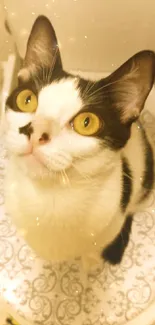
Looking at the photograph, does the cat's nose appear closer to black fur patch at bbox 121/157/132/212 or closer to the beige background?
black fur patch at bbox 121/157/132/212

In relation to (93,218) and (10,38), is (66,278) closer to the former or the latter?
(93,218)

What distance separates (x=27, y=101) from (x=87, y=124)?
9 centimetres

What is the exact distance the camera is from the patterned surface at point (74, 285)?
71cm

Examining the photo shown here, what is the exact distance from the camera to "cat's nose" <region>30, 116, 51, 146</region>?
0.50 m

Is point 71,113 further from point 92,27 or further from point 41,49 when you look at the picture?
point 92,27

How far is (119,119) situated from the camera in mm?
558

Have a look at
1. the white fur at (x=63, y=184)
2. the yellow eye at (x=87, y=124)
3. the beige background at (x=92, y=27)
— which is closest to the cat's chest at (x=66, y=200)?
the white fur at (x=63, y=184)

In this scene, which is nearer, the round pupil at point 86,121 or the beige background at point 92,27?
the round pupil at point 86,121

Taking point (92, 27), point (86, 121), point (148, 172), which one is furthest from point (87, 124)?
point (92, 27)

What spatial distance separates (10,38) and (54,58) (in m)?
0.35

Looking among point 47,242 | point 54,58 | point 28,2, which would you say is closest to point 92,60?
point 28,2

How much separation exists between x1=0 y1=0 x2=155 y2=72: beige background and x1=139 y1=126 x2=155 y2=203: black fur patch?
222 mm

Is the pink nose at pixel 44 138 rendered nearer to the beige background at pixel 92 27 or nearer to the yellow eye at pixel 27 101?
the yellow eye at pixel 27 101

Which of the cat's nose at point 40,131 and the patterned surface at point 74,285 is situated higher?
the cat's nose at point 40,131
